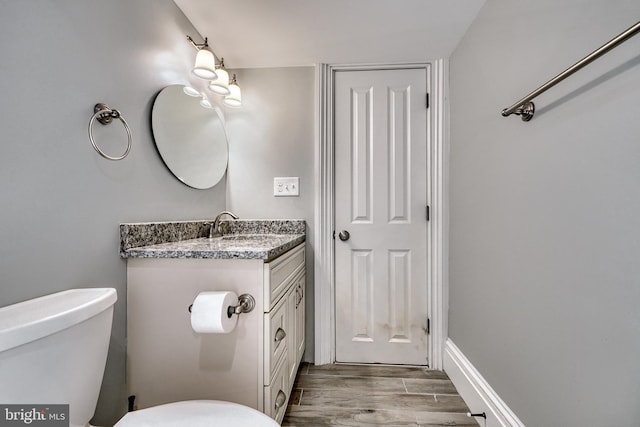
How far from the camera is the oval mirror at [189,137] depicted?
4.20ft

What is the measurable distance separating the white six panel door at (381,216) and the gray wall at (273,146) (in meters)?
0.20

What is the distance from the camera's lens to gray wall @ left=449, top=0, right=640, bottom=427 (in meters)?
0.68

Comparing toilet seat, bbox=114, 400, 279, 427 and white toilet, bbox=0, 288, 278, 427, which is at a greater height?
white toilet, bbox=0, 288, 278, 427

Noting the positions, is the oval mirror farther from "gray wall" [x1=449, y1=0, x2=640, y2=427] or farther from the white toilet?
"gray wall" [x1=449, y1=0, x2=640, y2=427]

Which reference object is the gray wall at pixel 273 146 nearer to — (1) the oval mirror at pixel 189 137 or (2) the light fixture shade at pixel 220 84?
(1) the oval mirror at pixel 189 137

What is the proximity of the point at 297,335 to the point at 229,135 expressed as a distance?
4.58 feet

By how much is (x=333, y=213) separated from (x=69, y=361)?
1466 mm

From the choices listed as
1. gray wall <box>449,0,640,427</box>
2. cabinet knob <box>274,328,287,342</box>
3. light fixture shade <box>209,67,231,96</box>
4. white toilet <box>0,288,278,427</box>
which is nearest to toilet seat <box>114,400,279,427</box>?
white toilet <box>0,288,278,427</box>

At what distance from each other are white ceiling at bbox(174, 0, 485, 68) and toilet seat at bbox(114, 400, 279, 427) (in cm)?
167

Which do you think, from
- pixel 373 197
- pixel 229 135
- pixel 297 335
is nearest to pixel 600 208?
pixel 373 197

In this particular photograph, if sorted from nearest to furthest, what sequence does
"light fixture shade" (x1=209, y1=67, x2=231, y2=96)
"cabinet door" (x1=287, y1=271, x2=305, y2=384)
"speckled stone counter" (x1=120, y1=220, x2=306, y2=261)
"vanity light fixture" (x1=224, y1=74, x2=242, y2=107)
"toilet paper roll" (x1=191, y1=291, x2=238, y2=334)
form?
"toilet paper roll" (x1=191, y1=291, x2=238, y2=334) < "speckled stone counter" (x1=120, y1=220, x2=306, y2=261) < "cabinet door" (x1=287, y1=271, x2=305, y2=384) < "light fixture shade" (x1=209, y1=67, x2=231, y2=96) < "vanity light fixture" (x1=224, y1=74, x2=242, y2=107)

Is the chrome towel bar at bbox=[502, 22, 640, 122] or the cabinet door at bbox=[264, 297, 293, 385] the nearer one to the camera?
the chrome towel bar at bbox=[502, 22, 640, 122]

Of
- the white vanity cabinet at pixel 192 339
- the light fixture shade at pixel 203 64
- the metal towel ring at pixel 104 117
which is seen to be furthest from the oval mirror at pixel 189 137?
the white vanity cabinet at pixel 192 339

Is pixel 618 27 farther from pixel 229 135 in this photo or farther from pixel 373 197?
pixel 229 135
